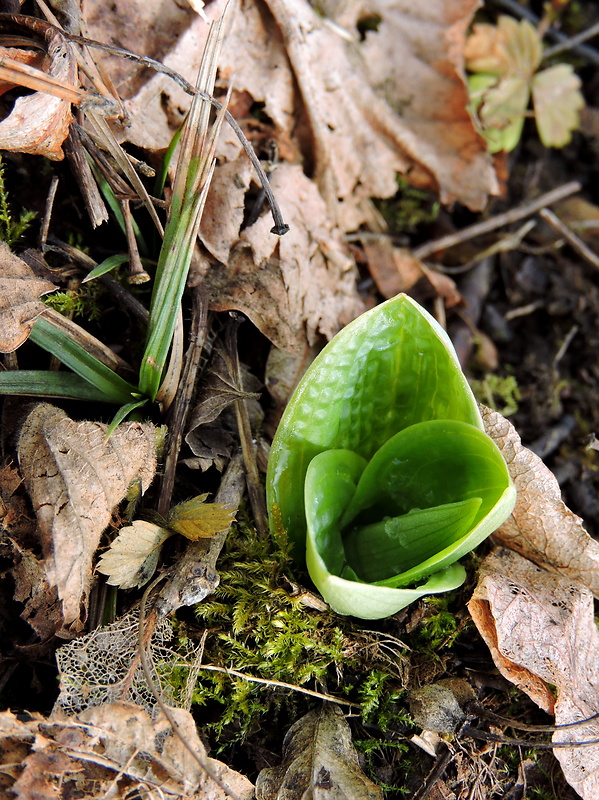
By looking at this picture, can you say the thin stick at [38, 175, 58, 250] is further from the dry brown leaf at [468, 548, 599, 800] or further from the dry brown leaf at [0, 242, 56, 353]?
the dry brown leaf at [468, 548, 599, 800]

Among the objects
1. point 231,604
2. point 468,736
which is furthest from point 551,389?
point 231,604

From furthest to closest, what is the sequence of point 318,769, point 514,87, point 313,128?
point 514,87 → point 313,128 → point 318,769

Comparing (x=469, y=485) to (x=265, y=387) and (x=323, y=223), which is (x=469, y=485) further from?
(x=323, y=223)

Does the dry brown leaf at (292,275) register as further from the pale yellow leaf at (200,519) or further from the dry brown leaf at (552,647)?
the dry brown leaf at (552,647)

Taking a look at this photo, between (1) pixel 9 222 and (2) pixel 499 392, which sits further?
(2) pixel 499 392

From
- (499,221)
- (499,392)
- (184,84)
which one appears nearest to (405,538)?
(499,392)

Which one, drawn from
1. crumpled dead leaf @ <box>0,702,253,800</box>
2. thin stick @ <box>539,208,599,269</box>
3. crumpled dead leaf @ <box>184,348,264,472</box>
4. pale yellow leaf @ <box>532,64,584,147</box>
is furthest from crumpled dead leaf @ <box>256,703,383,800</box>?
pale yellow leaf @ <box>532,64,584,147</box>

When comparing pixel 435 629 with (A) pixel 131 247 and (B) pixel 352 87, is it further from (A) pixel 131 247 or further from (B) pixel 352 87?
(B) pixel 352 87
